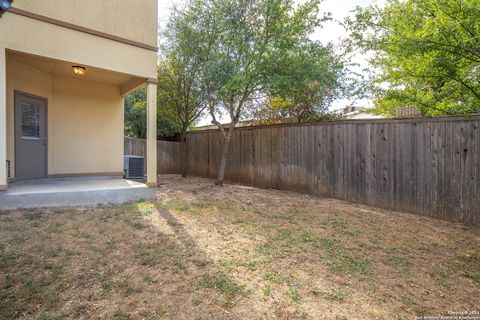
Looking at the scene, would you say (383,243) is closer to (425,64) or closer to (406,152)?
(406,152)

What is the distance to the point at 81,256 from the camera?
298cm

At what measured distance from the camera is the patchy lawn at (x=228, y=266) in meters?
2.24

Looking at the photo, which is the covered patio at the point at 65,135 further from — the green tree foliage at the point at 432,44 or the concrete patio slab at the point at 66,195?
the green tree foliage at the point at 432,44

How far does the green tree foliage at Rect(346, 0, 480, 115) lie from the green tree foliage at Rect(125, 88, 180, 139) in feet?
28.3

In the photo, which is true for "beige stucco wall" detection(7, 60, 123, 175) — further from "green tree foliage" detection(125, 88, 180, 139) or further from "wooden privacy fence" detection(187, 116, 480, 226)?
"green tree foliage" detection(125, 88, 180, 139)

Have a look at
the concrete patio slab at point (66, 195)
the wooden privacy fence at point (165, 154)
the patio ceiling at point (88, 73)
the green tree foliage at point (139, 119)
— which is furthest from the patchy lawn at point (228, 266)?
the green tree foliage at point (139, 119)

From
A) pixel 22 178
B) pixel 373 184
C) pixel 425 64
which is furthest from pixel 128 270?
pixel 425 64

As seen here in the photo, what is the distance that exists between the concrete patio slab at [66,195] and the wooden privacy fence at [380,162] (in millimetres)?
3730

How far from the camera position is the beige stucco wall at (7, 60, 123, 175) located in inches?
250

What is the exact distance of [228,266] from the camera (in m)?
2.91

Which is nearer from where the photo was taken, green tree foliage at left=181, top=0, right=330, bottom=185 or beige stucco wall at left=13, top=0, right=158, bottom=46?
beige stucco wall at left=13, top=0, right=158, bottom=46

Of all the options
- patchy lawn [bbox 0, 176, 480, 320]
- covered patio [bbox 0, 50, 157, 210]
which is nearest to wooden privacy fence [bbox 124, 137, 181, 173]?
covered patio [bbox 0, 50, 157, 210]

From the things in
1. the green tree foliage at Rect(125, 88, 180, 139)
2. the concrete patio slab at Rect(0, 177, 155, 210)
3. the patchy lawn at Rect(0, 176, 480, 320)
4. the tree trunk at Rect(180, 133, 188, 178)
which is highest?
the green tree foliage at Rect(125, 88, 180, 139)

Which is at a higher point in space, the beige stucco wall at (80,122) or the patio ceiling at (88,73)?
the patio ceiling at (88,73)
